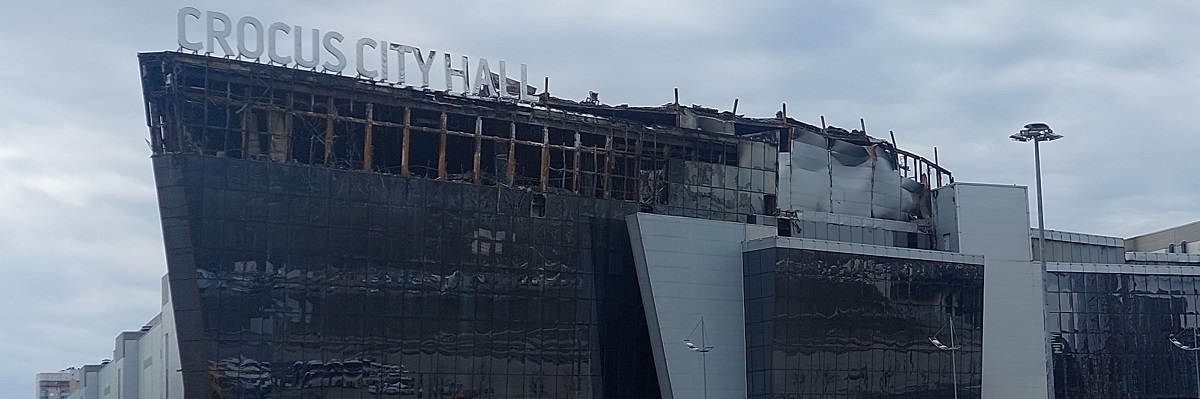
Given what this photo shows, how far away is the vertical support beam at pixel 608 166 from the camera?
279 feet

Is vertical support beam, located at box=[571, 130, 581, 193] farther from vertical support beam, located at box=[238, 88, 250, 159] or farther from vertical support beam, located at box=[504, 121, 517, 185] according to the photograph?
vertical support beam, located at box=[238, 88, 250, 159]

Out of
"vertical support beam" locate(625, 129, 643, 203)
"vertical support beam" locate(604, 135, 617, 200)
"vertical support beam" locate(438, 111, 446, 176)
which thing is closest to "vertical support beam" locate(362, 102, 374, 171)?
"vertical support beam" locate(438, 111, 446, 176)

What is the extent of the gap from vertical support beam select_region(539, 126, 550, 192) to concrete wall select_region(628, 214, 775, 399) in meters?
6.07

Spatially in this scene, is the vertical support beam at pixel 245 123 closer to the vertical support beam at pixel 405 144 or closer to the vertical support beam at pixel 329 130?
the vertical support beam at pixel 329 130

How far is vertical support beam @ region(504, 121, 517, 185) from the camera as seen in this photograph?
80625 millimetres

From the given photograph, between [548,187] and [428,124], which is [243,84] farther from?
[548,187]

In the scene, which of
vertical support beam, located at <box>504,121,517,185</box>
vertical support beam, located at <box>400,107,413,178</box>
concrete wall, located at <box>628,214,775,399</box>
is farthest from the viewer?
concrete wall, located at <box>628,214,775,399</box>

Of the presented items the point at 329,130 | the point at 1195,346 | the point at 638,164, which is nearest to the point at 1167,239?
the point at 1195,346

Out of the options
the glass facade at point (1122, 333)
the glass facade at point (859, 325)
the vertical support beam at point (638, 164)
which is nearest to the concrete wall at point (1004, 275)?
the glass facade at point (1122, 333)

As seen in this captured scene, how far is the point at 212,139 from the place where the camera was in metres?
71.4

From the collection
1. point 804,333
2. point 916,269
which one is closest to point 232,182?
point 804,333

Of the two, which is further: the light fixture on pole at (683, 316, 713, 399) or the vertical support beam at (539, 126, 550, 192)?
the light fixture on pole at (683, 316, 713, 399)

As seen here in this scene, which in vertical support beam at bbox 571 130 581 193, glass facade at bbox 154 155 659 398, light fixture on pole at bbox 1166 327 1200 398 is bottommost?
Result: light fixture on pole at bbox 1166 327 1200 398

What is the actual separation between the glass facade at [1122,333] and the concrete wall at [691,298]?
101ft
